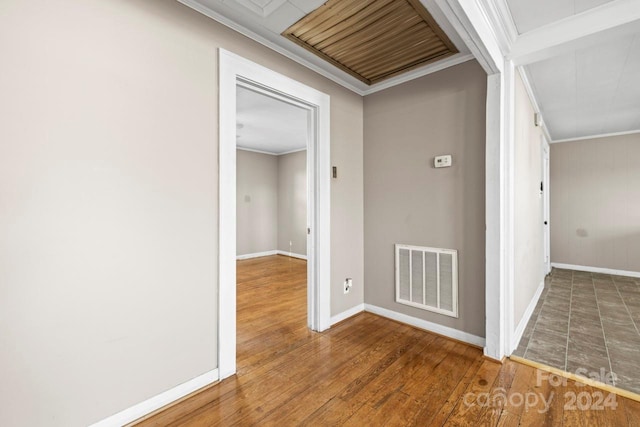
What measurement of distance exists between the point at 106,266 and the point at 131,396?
73 cm

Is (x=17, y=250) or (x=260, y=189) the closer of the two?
(x=17, y=250)

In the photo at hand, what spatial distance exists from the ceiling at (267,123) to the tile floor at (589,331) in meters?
3.15

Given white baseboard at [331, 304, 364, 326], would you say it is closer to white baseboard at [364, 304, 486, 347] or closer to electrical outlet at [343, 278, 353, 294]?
white baseboard at [364, 304, 486, 347]

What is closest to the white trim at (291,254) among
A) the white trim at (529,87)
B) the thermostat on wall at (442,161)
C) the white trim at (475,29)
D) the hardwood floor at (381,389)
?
the hardwood floor at (381,389)

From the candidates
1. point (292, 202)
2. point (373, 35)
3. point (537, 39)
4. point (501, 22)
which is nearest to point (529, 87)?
point (537, 39)

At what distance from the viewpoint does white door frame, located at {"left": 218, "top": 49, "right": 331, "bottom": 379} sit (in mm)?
1888

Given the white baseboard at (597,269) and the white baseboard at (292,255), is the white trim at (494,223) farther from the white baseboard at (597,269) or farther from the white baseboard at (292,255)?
the white baseboard at (292,255)

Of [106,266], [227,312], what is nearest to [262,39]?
[106,266]

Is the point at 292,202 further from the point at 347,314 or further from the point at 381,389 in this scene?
the point at 381,389

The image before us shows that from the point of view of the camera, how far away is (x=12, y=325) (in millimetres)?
1204

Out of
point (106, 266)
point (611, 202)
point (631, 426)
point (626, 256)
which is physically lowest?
point (631, 426)

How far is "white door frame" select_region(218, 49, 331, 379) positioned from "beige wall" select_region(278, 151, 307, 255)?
Result: 383 centimetres

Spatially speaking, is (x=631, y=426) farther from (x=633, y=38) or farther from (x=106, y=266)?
(x=106, y=266)

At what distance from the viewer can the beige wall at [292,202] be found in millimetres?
6616
